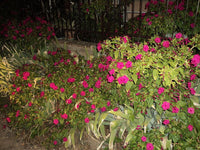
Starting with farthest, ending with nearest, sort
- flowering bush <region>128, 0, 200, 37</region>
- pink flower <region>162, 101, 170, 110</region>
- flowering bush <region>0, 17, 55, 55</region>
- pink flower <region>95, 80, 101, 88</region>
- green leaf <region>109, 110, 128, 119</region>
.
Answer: flowering bush <region>0, 17, 55, 55</region>, flowering bush <region>128, 0, 200, 37</region>, pink flower <region>95, 80, 101, 88</region>, green leaf <region>109, 110, 128, 119</region>, pink flower <region>162, 101, 170, 110</region>

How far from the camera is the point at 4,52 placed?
3.86 m

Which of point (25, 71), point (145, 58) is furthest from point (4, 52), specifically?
point (145, 58)

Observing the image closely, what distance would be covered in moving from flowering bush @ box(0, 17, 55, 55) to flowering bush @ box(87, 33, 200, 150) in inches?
88.6

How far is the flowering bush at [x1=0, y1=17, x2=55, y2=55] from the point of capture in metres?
3.76

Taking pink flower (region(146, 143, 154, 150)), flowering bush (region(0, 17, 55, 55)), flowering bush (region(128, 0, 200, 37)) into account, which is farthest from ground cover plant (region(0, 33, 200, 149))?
flowering bush (region(0, 17, 55, 55))

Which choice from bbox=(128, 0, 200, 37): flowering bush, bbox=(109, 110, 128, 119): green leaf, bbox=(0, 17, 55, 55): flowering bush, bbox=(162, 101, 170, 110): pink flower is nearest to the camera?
bbox=(162, 101, 170, 110): pink flower

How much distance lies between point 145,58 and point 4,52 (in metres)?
3.26

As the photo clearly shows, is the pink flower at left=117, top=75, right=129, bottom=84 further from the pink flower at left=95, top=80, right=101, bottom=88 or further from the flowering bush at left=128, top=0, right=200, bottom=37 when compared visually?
the flowering bush at left=128, top=0, right=200, bottom=37

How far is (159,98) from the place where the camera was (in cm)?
196

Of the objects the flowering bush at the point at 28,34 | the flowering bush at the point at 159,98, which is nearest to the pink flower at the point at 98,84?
the flowering bush at the point at 159,98

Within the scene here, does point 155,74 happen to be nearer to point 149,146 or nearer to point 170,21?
point 149,146

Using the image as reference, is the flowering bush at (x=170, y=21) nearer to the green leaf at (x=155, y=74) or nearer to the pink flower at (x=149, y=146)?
the green leaf at (x=155, y=74)

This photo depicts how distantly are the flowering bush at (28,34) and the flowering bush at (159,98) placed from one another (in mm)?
2249

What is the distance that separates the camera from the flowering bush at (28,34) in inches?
148
